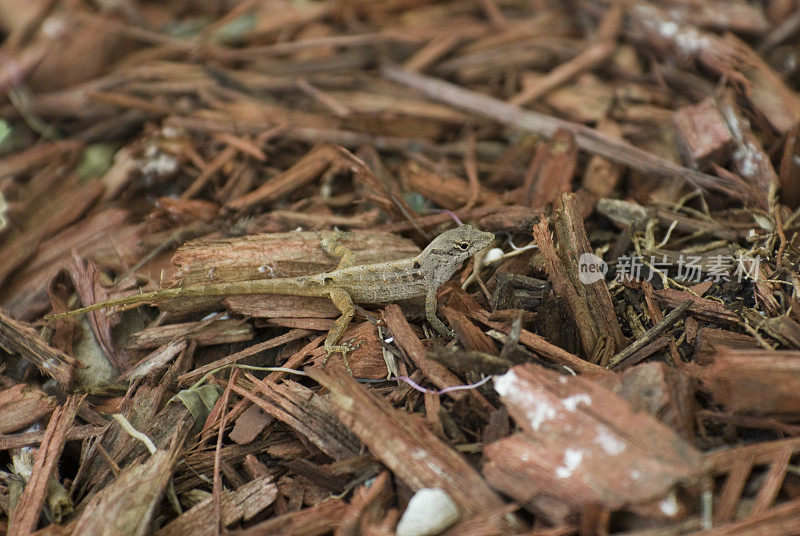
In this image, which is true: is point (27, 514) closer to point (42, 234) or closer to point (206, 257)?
point (206, 257)

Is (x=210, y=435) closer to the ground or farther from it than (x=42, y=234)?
closer to the ground

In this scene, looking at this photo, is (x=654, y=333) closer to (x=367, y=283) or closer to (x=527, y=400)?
(x=527, y=400)

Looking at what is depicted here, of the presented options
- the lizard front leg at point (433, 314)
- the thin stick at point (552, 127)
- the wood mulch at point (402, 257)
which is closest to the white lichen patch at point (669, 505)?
the wood mulch at point (402, 257)

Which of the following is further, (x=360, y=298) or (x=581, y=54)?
(x=581, y=54)

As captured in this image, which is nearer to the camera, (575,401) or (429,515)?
(429,515)

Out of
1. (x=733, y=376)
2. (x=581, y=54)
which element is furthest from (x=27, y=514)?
(x=581, y=54)

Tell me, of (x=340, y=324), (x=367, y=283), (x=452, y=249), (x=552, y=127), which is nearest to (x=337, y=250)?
(x=367, y=283)
